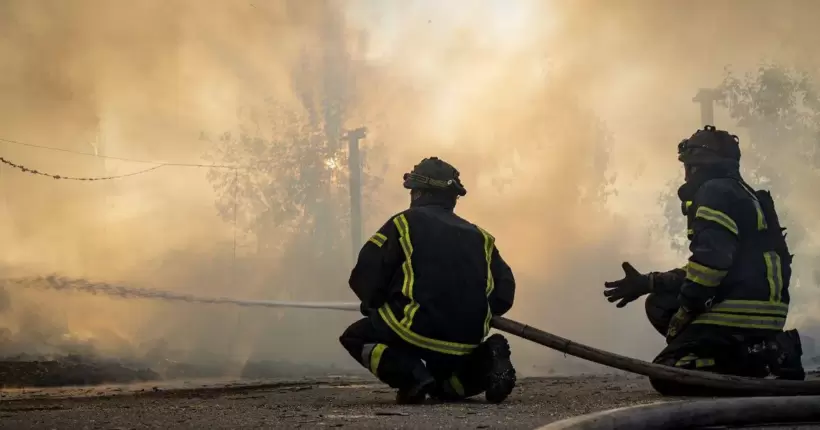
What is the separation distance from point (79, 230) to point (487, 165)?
360 inches

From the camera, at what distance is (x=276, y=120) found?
20922mm

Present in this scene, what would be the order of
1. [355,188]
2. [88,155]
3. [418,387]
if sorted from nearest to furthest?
1. [418,387]
2. [88,155]
3. [355,188]

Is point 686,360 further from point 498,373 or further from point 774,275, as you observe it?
point 498,373

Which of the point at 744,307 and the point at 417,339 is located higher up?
the point at 744,307

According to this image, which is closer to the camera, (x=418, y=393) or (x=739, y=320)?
(x=418, y=393)

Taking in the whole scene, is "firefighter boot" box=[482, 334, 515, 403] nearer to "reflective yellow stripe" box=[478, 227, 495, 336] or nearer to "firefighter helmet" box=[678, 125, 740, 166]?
"reflective yellow stripe" box=[478, 227, 495, 336]

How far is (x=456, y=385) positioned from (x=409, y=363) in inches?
16.7

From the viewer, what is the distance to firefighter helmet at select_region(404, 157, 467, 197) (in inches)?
232

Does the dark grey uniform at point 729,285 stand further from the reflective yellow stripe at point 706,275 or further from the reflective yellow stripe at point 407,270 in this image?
the reflective yellow stripe at point 407,270

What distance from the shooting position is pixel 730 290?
605cm

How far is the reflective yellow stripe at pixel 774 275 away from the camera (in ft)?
20.0

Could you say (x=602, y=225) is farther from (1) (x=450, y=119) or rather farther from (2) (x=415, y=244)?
(2) (x=415, y=244)

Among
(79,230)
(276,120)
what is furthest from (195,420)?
(276,120)

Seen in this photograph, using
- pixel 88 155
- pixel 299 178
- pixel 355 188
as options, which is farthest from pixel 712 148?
pixel 299 178
